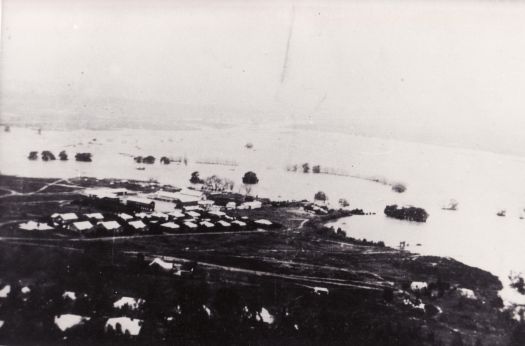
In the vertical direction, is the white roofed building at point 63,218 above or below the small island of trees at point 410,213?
below

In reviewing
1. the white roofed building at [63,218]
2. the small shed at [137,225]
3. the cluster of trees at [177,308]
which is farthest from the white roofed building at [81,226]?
the small shed at [137,225]

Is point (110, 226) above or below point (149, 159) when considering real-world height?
below

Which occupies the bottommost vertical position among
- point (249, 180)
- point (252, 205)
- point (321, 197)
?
point (252, 205)

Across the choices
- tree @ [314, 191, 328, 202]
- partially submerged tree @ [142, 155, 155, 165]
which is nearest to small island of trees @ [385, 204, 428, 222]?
tree @ [314, 191, 328, 202]

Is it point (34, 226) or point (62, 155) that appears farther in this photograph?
point (62, 155)

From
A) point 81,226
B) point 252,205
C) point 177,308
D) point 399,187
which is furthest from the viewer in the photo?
point 252,205

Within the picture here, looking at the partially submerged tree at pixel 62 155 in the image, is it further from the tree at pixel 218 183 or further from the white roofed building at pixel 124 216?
the tree at pixel 218 183

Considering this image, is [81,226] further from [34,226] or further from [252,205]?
[252,205]

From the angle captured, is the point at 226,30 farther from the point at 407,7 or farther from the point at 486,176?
the point at 486,176

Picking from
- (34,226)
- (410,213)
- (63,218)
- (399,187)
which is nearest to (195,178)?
(63,218)
